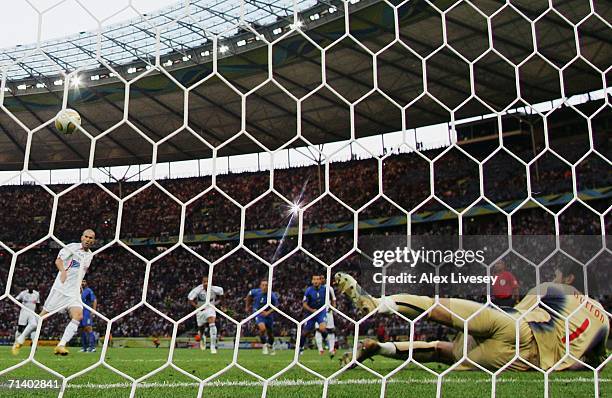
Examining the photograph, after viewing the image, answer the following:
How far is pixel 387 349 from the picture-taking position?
315 centimetres

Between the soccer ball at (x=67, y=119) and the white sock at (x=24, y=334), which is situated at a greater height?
the soccer ball at (x=67, y=119)

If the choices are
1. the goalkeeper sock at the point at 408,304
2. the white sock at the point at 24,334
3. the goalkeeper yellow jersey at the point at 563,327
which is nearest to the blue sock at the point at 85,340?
the white sock at the point at 24,334

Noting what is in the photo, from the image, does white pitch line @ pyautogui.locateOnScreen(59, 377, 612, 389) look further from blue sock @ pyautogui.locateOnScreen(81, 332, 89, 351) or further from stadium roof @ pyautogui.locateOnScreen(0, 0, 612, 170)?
stadium roof @ pyautogui.locateOnScreen(0, 0, 612, 170)

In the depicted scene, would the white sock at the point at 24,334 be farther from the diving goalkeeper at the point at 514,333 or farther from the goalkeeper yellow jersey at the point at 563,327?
the goalkeeper yellow jersey at the point at 563,327

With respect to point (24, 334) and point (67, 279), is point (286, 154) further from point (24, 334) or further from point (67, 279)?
point (67, 279)

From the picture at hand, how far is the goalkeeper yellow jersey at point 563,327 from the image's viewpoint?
9.75ft

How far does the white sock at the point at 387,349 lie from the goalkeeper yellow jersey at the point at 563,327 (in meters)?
0.74

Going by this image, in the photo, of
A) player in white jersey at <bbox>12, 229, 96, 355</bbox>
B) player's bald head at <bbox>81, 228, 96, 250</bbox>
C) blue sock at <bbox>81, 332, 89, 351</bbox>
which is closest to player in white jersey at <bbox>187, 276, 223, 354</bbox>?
blue sock at <bbox>81, 332, 89, 351</bbox>

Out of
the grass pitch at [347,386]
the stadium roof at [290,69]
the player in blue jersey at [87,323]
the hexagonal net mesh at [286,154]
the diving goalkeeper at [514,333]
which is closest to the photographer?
Result: the grass pitch at [347,386]

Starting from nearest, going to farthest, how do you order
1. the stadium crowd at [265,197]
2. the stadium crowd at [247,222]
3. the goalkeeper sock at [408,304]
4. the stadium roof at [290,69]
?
the goalkeeper sock at [408,304] → the stadium roof at [290,69] → the stadium crowd at [247,222] → the stadium crowd at [265,197]

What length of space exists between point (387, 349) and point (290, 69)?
29.6ft

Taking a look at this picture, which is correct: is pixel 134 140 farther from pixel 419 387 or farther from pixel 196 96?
pixel 419 387

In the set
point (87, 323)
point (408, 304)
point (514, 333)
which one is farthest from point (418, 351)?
point (87, 323)

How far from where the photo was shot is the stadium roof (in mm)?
9648
